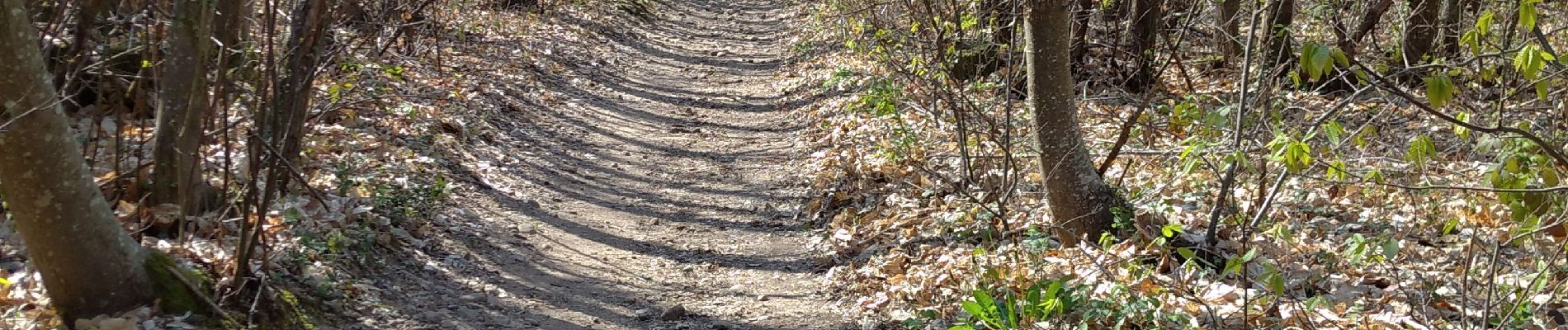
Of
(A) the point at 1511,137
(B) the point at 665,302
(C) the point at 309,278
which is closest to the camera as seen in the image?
(A) the point at 1511,137

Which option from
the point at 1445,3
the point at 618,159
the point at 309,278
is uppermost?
the point at 1445,3

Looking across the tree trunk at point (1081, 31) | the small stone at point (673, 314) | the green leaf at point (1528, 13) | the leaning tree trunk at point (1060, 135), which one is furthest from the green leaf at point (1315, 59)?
the tree trunk at point (1081, 31)

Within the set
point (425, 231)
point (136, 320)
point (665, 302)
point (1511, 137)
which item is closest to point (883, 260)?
point (665, 302)

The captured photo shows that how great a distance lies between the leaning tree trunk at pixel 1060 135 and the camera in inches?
204

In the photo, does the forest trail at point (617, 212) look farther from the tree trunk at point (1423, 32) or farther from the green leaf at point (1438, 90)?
the tree trunk at point (1423, 32)

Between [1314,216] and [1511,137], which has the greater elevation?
[1511,137]

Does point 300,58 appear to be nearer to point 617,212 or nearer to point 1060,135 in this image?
point 617,212

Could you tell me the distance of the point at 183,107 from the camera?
471cm

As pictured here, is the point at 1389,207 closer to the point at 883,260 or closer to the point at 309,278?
the point at 883,260

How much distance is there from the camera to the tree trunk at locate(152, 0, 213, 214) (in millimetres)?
4457

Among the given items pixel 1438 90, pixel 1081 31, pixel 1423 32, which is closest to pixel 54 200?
pixel 1438 90

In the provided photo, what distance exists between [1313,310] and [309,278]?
443 cm

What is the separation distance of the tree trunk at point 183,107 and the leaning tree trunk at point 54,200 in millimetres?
768

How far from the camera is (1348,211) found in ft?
19.6
